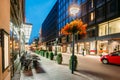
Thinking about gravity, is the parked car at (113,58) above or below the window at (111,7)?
below

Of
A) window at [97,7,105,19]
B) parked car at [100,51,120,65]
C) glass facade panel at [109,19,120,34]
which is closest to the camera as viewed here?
parked car at [100,51,120,65]

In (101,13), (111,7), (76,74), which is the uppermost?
(111,7)

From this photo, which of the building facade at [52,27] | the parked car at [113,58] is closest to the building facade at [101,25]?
the parked car at [113,58]

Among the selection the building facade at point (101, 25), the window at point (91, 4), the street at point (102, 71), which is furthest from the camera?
the window at point (91, 4)

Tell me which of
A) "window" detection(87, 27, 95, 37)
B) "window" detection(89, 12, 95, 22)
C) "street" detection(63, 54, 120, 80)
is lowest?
"street" detection(63, 54, 120, 80)

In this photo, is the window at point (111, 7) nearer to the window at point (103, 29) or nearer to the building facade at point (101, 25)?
the building facade at point (101, 25)

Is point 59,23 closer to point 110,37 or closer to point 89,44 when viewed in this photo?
point 89,44

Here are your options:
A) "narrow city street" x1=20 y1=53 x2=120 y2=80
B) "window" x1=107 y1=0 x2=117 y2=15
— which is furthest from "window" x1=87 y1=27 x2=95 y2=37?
"narrow city street" x1=20 y1=53 x2=120 y2=80

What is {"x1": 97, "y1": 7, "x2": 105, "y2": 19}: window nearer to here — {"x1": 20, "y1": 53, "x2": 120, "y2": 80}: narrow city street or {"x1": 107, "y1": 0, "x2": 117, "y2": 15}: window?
{"x1": 107, "y1": 0, "x2": 117, "y2": 15}: window

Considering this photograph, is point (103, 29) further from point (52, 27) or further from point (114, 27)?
point (52, 27)

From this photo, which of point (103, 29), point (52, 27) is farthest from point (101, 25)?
point (52, 27)

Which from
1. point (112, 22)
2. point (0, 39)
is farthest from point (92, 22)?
point (0, 39)

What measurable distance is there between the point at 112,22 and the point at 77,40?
2020cm

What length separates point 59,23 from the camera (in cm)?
7812
